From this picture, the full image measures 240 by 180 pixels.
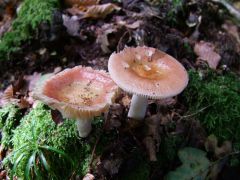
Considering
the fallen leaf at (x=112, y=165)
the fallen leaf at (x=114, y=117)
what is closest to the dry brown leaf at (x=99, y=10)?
the fallen leaf at (x=114, y=117)

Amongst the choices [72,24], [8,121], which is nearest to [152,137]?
[8,121]

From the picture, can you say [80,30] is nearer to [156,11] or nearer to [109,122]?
[156,11]

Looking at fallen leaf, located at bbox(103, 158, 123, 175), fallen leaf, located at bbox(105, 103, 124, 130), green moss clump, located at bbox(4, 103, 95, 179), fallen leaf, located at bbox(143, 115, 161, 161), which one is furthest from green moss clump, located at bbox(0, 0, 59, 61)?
fallen leaf, located at bbox(103, 158, 123, 175)

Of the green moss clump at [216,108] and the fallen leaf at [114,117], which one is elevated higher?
the fallen leaf at [114,117]

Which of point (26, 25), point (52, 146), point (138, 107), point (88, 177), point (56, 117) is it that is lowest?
point (88, 177)

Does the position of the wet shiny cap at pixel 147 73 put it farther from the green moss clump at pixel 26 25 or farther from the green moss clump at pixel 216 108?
the green moss clump at pixel 26 25

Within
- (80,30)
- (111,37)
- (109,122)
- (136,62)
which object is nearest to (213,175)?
(109,122)

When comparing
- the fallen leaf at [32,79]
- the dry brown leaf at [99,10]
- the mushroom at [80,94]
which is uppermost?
the mushroom at [80,94]

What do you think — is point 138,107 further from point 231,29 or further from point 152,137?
point 231,29
